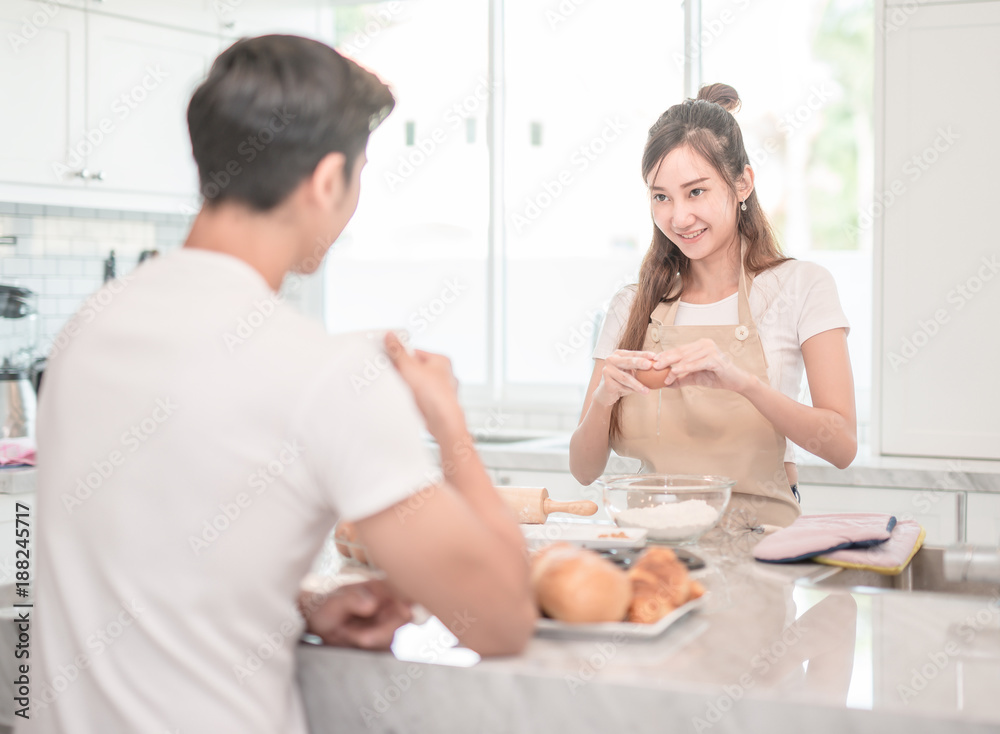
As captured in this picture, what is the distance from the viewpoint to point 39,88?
3250mm

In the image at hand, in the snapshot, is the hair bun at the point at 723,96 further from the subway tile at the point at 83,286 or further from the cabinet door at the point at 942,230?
the subway tile at the point at 83,286

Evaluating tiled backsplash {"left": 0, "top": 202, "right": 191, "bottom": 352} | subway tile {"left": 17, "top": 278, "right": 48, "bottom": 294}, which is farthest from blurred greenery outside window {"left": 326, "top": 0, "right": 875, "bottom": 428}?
subway tile {"left": 17, "top": 278, "right": 48, "bottom": 294}

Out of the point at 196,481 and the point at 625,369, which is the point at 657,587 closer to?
the point at 196,481

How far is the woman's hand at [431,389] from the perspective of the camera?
1007mm

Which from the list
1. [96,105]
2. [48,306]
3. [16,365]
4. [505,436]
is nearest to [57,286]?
[48,306]

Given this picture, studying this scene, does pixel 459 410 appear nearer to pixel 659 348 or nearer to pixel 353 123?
pixel 353 123

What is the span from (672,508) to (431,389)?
65 cm

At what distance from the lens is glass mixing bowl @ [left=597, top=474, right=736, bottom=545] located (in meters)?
1.52

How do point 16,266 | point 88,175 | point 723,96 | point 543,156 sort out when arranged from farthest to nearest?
point 543,156, point 16,266, point 88,175, point 723,96

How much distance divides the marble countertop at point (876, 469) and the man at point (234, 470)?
218 cm

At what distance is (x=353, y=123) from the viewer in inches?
38.4

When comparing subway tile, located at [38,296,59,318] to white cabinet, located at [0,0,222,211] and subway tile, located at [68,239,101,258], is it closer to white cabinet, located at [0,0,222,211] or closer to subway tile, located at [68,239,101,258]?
subway tile, located at [68,239,101,258]

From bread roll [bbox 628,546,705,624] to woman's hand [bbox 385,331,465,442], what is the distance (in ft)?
0.94

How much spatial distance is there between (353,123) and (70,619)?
1.78 feet
